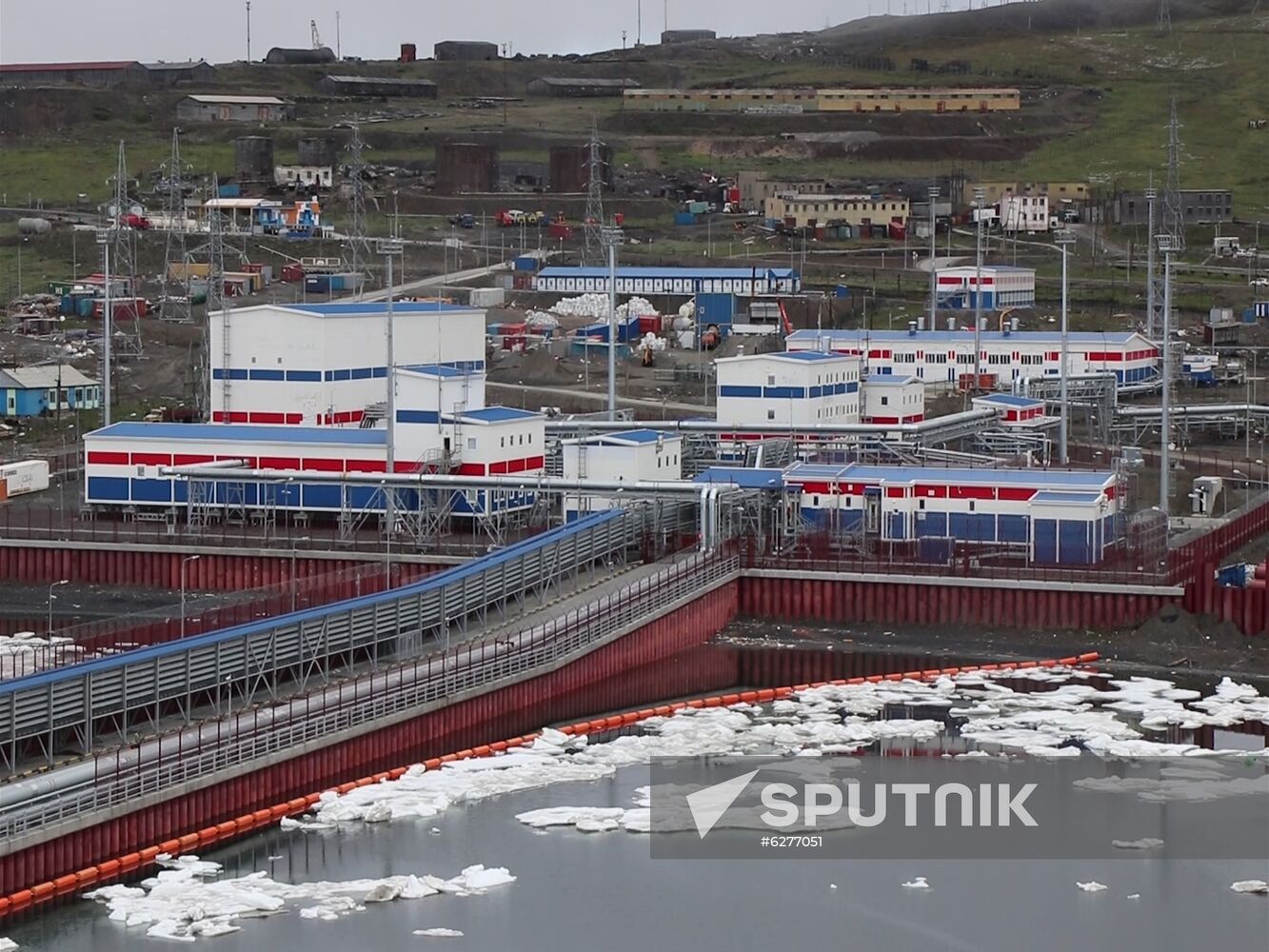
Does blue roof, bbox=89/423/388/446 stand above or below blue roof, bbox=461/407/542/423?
below

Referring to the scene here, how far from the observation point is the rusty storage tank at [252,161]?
470ft

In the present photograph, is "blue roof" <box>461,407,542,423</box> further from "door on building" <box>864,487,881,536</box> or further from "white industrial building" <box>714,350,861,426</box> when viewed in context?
"white industrial building" <box>714,350,861,426</box>

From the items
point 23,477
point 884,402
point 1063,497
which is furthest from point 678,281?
point 1063,497

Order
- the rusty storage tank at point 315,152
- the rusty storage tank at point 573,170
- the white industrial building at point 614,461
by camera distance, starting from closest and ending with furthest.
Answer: the white industrial building at point 614,461, the rusty storage tank at point 573,170, the rusty storage tank at point 315,152

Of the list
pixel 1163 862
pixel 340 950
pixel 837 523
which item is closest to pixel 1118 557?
pixel 837 523

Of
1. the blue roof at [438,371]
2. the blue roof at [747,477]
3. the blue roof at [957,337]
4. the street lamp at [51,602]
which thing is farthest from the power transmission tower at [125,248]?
the blue roof at [747,477]

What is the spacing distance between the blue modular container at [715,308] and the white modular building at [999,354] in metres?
12.8

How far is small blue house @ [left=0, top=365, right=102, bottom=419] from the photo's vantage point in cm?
7919

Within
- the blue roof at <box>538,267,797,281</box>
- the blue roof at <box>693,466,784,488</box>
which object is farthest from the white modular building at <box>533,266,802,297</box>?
the blue roof at <box>693,466,784,488</box>

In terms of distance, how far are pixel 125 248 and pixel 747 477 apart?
57.1 metres

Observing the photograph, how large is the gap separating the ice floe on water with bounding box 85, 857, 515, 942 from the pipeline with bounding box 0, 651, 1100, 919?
0.45 metres

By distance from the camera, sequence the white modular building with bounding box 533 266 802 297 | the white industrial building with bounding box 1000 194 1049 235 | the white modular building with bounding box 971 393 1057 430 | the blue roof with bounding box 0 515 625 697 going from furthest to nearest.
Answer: the white industrial building with bounding box 1000 194 1049 235
the white modular building with bounding box 533 266 802 297
the white modular building with bounding box 971 393 1057 430
the blue roof with bounding box 0 515 625 697

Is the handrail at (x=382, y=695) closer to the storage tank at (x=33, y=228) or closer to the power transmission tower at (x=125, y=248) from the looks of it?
the power transmission tower at (x=125, y=248)

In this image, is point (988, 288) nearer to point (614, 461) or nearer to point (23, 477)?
point (614, 461)
